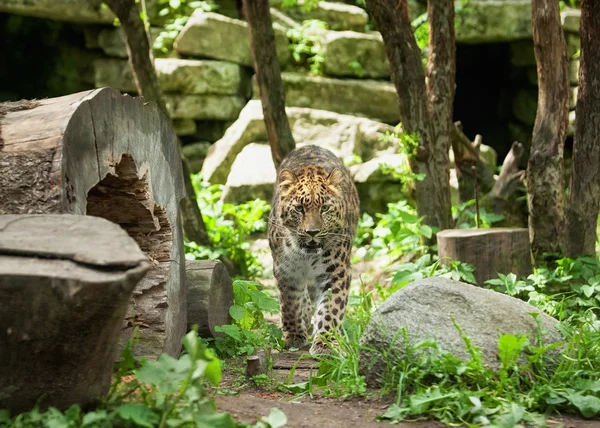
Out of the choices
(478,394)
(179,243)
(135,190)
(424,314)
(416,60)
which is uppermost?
(416,60)

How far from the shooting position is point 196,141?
14.2m

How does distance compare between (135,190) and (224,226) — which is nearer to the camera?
(135,190)

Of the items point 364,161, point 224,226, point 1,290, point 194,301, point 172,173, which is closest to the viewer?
point 1,290

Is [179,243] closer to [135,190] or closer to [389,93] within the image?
[135,190]

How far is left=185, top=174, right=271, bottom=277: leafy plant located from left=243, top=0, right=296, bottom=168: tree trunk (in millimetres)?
1084

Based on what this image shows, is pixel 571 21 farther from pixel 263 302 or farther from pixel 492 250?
pixel 263 302

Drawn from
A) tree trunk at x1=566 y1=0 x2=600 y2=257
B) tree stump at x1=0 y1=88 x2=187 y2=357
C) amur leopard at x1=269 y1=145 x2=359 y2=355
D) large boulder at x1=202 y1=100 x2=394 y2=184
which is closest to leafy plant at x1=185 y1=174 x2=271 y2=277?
large boulder at x1=202 y1=100 x2=394 y2=184

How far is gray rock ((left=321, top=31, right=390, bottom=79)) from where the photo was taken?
533 inches

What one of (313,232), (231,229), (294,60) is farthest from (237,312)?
(294,60)

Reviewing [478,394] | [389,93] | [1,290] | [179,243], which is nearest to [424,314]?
[478,394]

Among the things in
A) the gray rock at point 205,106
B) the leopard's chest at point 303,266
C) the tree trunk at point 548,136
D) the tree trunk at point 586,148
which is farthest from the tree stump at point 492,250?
the gray rock at point 205,106

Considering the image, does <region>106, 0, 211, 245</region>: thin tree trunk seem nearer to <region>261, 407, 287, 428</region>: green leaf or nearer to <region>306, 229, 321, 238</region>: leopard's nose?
<region>306, 229, 321, 238</region>: leopard's nose

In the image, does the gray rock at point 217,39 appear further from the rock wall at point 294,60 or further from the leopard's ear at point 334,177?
the leopard's ear at point 334,177

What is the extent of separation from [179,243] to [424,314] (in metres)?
1.70
